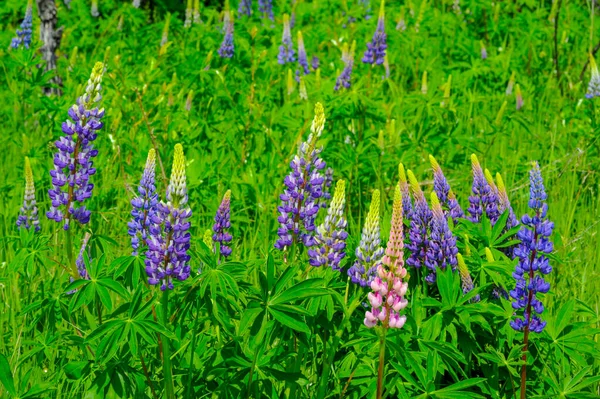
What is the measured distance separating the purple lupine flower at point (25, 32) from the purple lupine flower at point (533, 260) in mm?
4283

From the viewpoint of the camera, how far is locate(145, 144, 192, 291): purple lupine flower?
213cm

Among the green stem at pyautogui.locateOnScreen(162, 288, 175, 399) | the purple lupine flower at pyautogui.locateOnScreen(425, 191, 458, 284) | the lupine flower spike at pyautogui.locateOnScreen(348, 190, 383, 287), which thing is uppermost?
the purple lupine flower at pyautogui.locateOnScreen(425, 191, 458, 284)

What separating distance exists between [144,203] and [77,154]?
291mm

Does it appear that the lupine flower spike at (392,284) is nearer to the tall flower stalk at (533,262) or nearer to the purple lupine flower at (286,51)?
the tall flower stalk at (533,262)

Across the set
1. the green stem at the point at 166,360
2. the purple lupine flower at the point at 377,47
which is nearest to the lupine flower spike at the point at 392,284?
the green stem at the point at 166,360

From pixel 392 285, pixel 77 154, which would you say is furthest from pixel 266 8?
pixel 392 285

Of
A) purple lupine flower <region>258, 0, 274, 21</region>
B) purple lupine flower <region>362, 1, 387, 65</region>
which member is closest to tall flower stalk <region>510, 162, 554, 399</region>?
Answer: purple lupine flower <region>362, 1, 387, 65</region>

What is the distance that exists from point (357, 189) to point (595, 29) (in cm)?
375

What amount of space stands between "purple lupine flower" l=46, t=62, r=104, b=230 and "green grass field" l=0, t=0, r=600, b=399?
0.37 feet

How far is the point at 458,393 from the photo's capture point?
6.83ft

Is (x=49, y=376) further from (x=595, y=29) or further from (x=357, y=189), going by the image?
(x=595, y=29)

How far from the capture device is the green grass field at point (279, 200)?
219cm

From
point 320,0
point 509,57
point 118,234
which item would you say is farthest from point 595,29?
point 118,234

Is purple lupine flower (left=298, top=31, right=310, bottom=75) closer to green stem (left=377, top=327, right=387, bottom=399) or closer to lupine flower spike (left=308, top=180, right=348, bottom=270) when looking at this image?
lupine flower spike (left=308, top=180, right=348, bottom=270)
